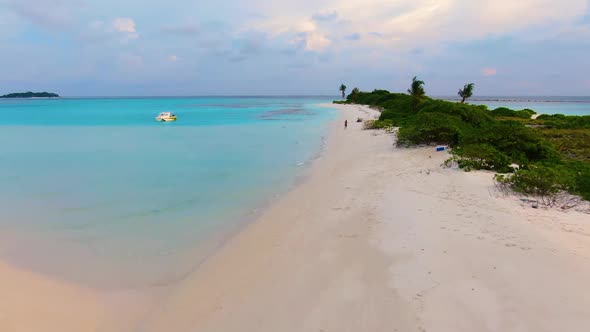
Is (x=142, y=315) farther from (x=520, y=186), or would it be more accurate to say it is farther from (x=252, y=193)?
(x=520, y=186)

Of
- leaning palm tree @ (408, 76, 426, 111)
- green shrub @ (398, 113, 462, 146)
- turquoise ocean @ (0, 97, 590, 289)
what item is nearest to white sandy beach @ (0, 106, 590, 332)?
turquoise ocean @ (0, 97, 590, 289)

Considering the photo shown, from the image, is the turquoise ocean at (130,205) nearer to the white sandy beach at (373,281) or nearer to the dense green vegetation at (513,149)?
the white sandy beach at (373,281)

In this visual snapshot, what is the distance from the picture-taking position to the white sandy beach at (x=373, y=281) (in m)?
4.77

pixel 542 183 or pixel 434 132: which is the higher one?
pixel 434 132

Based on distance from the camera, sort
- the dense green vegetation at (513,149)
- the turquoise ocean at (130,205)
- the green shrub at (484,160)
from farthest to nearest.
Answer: the green shrub at (484,160), the dense green vegetation at (513,149), the turquoise ocean at (130,205)

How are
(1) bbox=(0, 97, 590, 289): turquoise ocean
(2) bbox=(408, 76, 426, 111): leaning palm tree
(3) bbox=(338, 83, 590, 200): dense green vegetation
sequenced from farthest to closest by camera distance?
(2) bbox=(408, 76, 426, 111): leaning palm tree → (3) bbox=(338, 83, 590, 200): dense green vegetation → (1) bbox=(0, 97, 590, 289): turquoise ocean

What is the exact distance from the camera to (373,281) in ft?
18.9

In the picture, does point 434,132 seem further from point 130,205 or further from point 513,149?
point 130,205

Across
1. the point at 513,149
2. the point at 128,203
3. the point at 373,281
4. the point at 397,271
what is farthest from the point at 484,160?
the point at 128,203

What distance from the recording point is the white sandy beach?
4.77 metres

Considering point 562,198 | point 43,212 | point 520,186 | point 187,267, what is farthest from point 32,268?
point 562,198

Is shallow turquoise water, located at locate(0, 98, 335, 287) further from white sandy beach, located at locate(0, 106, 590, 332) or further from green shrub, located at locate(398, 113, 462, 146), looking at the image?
green shrub, located at locate(398, 113, 462, 146)

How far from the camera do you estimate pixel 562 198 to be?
9.12m

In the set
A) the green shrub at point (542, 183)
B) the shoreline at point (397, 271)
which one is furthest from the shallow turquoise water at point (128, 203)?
the green shrub at point (542, 183)
